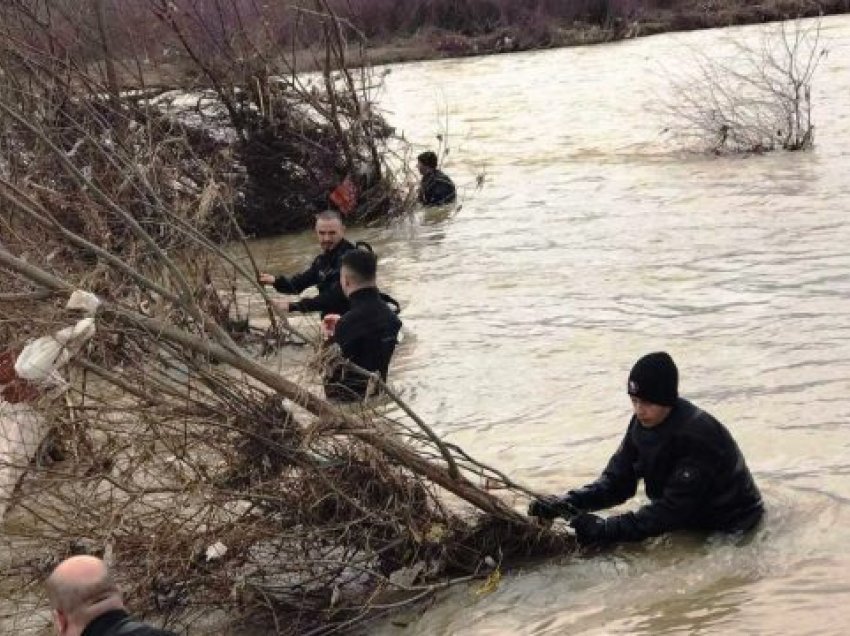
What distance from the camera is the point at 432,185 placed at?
16.7m

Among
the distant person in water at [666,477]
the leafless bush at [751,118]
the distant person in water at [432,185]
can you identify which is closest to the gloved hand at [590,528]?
the distant person in water at [666,477]

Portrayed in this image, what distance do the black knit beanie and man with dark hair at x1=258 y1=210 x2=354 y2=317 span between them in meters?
4.18

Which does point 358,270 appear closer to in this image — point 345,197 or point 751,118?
point 345,197

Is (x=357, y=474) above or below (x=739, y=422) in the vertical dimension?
above

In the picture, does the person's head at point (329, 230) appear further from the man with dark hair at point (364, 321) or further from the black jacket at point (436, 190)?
the black jacket at point (436, 190)

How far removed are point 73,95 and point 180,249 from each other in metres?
2.08

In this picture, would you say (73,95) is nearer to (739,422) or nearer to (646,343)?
(646,343)

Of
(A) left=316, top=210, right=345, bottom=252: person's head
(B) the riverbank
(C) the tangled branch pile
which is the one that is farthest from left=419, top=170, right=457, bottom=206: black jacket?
(B) the riverbank

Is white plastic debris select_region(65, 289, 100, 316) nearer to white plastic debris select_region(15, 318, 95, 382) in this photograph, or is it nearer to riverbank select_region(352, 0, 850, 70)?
white plastic debris select_region(15, 318, 95, 382)

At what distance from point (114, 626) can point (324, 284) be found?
637 cm

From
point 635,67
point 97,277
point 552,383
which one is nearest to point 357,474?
point 97,277

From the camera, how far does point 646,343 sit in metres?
9.91

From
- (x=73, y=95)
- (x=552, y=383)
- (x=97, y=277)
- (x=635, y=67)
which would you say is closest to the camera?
(x=97, y=277)

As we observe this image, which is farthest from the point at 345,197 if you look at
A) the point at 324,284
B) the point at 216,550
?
the point at 216,550
